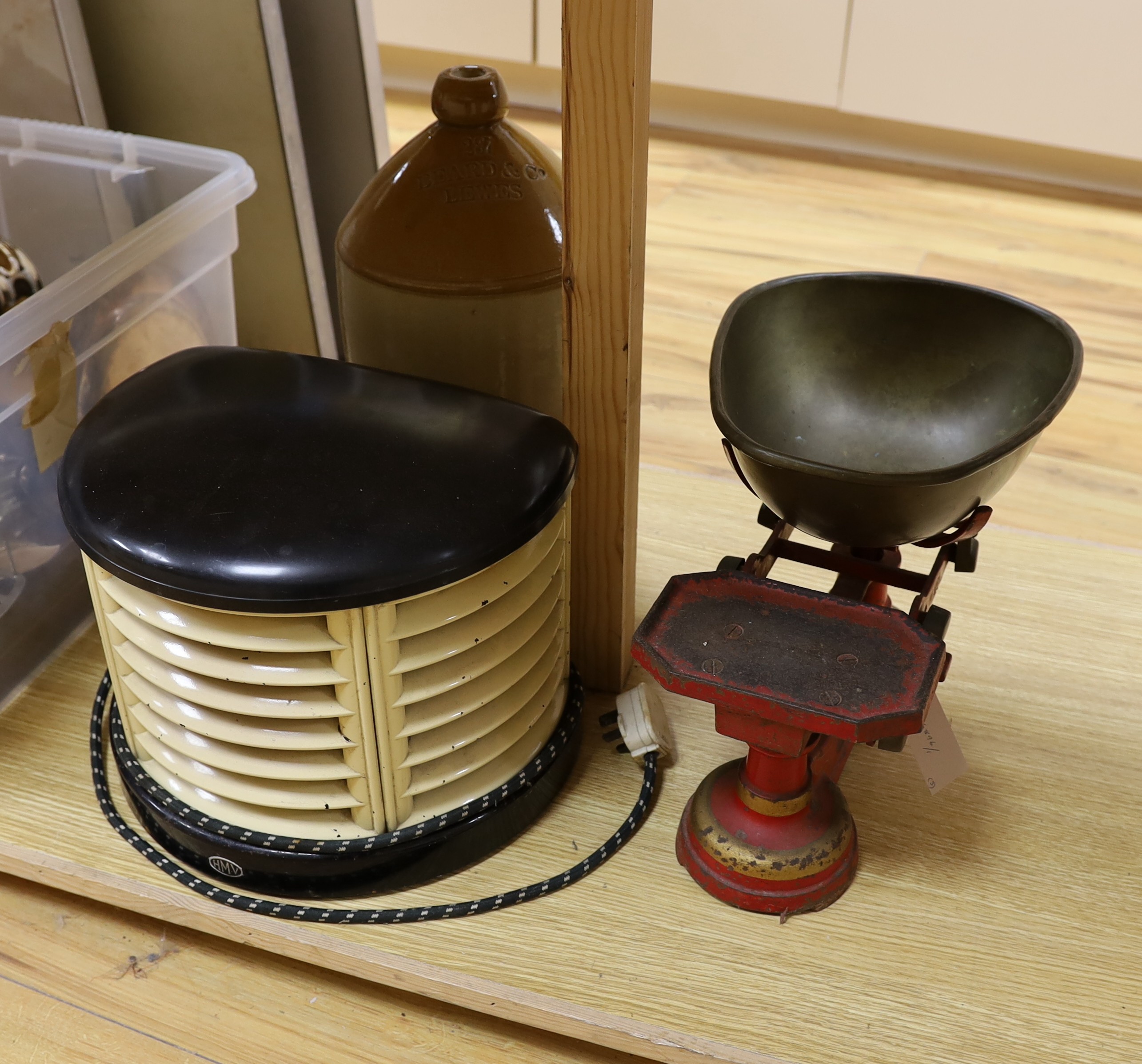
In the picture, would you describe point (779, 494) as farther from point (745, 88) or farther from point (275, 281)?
point (745, 88)

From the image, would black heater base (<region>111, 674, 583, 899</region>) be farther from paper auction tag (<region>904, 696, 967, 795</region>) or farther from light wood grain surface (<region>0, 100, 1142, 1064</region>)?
A: paper auction tag (<region>904, 696, 967, 795</region>)

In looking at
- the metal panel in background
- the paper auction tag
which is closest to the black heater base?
the paper auction tag

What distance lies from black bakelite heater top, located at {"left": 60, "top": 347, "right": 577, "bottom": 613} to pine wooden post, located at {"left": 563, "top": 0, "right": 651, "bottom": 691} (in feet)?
0.17

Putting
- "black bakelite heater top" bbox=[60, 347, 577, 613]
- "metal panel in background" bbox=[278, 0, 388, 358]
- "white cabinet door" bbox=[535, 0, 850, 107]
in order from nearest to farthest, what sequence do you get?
1. "black bakelite heater top" bbox=[60, 347, 577, 613]
2. "metal panel in background" bbox=[278, 0, 388, 358]
3. "white cabinet door" bbox=[535, 0, 850, 107]

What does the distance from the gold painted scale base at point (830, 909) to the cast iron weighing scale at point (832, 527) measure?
0.04 meters

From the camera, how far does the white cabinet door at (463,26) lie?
210cm

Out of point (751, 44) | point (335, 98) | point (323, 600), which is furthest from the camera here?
point (751, 44)

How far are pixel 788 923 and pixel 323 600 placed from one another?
1.11 feet

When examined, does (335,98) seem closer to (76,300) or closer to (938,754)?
(76,300)

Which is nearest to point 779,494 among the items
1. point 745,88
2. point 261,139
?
point 261,139

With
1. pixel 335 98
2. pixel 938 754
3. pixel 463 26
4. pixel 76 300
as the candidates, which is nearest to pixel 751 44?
pixel 463 26

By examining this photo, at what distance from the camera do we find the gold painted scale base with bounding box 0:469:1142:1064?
660mm

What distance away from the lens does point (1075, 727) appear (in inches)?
33.4

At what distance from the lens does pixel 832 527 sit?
0.69m
